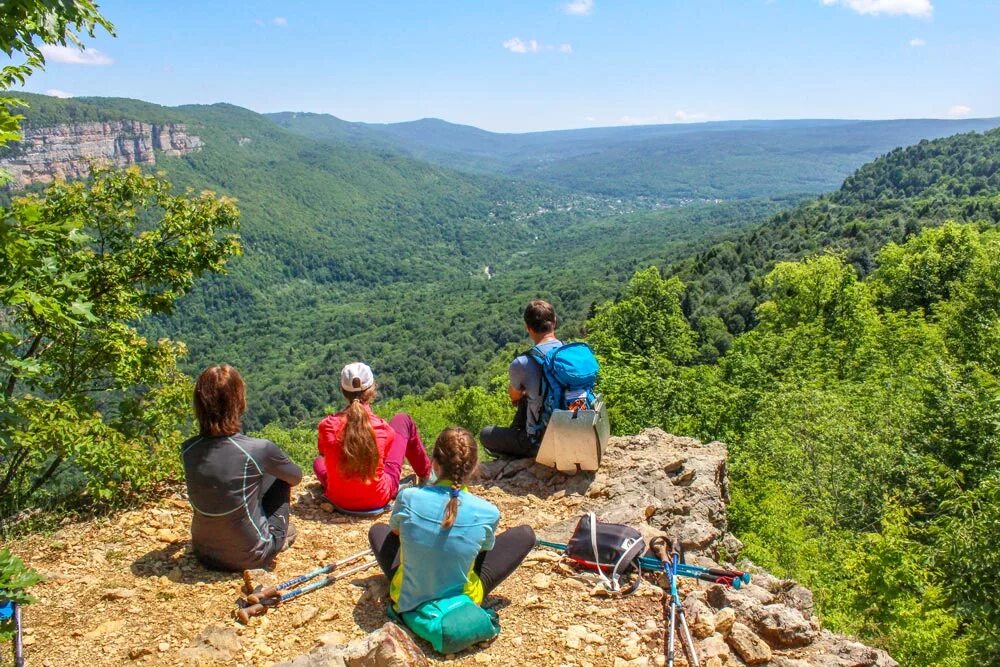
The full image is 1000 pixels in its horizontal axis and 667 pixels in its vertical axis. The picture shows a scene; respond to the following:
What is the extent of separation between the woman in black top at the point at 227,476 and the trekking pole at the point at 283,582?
0.25 meters

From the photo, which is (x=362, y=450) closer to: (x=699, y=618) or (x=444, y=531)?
(x=444, y=531)

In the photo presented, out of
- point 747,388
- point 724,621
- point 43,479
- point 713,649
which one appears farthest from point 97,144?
point 713,649

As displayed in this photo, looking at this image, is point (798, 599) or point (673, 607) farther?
point (798, 599)

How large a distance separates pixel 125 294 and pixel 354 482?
136 inches

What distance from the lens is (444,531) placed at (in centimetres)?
392

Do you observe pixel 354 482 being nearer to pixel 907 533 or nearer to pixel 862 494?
pixel 907 533

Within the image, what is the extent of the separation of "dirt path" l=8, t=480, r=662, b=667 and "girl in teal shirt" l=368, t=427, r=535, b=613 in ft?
1.24

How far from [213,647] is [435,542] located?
155cm

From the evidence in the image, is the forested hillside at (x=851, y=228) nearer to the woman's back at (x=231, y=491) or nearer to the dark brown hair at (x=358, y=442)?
the dark brown hair at (x=358, y=442)

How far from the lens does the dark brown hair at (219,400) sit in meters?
4.37

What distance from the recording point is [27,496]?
620cm

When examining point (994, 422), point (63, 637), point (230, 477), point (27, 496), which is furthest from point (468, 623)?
point (994, 422)

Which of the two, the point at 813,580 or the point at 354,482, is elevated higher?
the point at 354,482

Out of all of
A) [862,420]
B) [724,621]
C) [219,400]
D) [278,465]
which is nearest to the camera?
[724,621]
